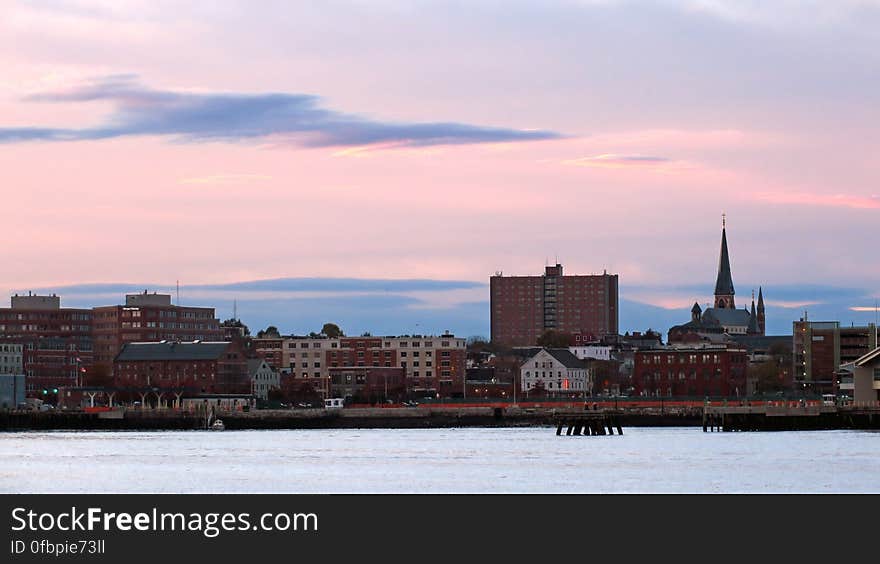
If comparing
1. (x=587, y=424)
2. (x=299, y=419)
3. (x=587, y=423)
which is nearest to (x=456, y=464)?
(x=587, y=423)

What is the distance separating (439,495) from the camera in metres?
75.6

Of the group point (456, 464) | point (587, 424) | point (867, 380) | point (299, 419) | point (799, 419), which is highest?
point (867, 380)

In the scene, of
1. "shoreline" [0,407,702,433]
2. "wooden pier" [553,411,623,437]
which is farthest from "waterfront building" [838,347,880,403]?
"shoreline" [0,407,702,433]

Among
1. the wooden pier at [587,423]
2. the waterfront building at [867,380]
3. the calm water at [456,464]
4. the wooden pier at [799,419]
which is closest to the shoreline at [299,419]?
the wooden pier at [799,419]

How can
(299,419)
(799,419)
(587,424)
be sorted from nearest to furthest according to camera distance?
(587,424) < (799,419) < (299,419)

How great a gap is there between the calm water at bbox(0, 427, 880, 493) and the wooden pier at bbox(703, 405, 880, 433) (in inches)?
62.2

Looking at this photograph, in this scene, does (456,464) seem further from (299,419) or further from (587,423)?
(299,419)

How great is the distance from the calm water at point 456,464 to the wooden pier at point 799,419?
1579 mm

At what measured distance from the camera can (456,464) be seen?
103562 mm

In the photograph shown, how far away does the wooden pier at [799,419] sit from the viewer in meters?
157

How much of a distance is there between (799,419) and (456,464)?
62.4 metres
